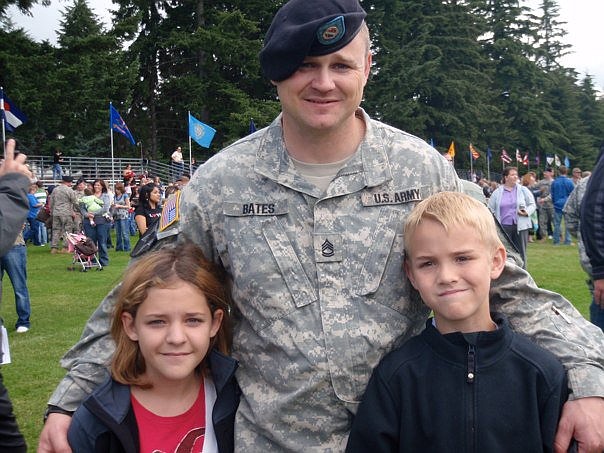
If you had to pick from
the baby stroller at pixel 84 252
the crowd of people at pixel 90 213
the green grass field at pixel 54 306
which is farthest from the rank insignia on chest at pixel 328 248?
the baby stroller at pixel 84 252

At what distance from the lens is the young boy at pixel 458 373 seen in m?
1.96

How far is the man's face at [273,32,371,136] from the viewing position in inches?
81.6

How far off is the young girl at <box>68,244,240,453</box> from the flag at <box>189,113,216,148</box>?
22916mm

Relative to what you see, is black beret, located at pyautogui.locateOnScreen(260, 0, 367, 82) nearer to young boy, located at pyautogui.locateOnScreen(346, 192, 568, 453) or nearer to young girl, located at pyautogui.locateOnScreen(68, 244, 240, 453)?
young boy, located at pyautogui.locateOnScreen(346, 192, 568, 453)

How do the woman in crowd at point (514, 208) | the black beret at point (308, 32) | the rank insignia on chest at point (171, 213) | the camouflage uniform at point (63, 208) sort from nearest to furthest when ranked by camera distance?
the black beret at point (308, 32) < the rank insignia on chest at point (171, 213) < the woman in crowd at point (514, 208) < the camouflage uniform at point (63, 208)

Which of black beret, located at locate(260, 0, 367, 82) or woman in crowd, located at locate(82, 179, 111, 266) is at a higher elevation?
black beret, located at locate(260, 0, 367, 82)

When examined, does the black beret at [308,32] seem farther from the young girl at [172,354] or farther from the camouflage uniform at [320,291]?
the young girl at [172,354]

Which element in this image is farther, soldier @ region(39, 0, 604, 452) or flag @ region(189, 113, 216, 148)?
flag @ region(189, 113, 216, 148)

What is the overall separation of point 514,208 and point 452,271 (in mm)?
9692

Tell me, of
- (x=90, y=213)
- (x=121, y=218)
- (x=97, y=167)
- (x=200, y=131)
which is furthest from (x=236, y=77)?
(x=90, y=213)

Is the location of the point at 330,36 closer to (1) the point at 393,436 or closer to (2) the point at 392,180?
(2) the point at 392,180

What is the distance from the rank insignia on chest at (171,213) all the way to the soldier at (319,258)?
0.08 m

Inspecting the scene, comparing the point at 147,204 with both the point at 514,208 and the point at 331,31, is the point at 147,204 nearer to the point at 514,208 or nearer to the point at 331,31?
the point at 514,208

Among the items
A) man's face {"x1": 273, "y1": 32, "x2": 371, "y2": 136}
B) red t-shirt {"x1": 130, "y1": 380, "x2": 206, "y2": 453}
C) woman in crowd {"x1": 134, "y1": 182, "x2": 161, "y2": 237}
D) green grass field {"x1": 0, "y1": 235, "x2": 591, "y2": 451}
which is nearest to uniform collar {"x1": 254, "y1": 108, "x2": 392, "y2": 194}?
man's face {"x1": 273, "y1": 32, "x2": 371, "y2": 136}
